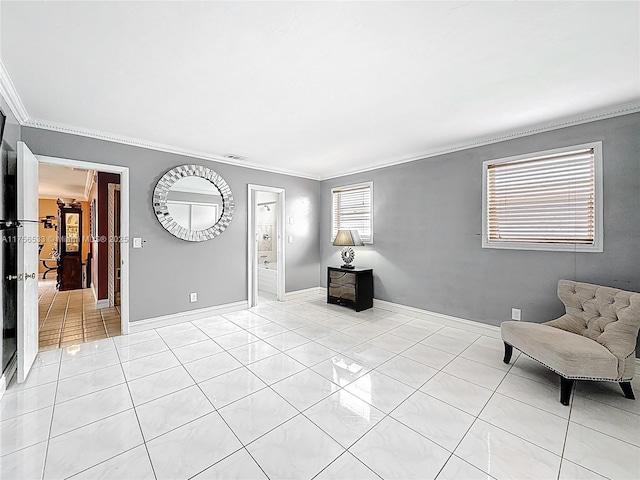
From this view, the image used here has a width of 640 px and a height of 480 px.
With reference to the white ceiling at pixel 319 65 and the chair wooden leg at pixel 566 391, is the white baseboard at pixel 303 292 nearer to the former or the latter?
the white ceiling at pixel 319 65

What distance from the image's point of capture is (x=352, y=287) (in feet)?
15.1

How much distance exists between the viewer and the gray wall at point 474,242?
2.62 m

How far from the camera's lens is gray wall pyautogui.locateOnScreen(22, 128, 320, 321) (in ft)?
10.7

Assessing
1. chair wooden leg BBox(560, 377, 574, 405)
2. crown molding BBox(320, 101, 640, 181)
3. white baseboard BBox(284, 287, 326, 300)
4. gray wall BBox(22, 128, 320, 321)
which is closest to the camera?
chair wooden leg BBox(560, 377, 574, 405)

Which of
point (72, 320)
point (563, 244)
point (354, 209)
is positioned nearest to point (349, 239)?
point (354, 209)

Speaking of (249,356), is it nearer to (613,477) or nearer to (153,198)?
(153,198)

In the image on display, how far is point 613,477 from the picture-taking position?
1.46 meters

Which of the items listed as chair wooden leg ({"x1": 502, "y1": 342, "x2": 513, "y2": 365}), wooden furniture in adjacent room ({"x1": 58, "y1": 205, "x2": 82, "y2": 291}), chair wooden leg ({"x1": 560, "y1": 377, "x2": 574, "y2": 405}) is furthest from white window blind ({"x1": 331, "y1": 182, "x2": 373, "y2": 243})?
wooden furniture in adjacent room ({"x1": 58, "y1": 205, "x2": 82, "y2": 291})

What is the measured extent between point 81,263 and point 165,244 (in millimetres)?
4287

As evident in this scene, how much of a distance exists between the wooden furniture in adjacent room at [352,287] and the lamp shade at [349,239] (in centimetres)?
43

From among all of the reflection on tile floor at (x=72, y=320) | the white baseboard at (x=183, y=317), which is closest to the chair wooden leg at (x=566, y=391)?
the white baseboard at (x=183, y=317)

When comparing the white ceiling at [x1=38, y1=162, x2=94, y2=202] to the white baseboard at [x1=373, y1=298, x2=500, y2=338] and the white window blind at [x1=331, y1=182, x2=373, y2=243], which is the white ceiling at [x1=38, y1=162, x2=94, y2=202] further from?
the white baseboard at [x1=373, y1=298, x2=500, y2=338]

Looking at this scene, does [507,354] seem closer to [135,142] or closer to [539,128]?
[539,128]

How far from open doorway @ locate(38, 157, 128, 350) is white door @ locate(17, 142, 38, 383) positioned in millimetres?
625
